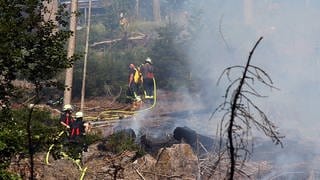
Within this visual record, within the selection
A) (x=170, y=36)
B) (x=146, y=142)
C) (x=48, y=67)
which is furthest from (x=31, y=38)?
(x=170, y=36)

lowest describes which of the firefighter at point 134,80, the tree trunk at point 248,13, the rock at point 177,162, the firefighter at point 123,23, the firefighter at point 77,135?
the rock at point 177,162

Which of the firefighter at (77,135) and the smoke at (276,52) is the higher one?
the smoke at (276,52)

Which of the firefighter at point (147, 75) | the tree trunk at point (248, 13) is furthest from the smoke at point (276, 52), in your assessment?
the firefighter at point (147, 75)

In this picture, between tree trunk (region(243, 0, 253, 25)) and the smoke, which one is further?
tree trunk (region(243, 0, 253, 25))

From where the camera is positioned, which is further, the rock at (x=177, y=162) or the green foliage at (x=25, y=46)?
the rock at (x=177, y=162)

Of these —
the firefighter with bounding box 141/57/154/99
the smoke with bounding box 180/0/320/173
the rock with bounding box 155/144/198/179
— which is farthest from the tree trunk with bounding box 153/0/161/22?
the rock with bounding box 155/144/198/179

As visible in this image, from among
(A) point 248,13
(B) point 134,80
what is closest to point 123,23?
(A) point 248,13

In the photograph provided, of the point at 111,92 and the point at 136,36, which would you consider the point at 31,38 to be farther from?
the point at 136,36

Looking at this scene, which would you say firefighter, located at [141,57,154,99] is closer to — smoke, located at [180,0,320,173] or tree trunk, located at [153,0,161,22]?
smoke, located at [180,0,320,173]

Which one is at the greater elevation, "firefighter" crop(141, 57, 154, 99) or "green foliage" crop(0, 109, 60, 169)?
"firefighter" crop(141, 57, 154, 99)

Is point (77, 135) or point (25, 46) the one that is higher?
point (25, 46)

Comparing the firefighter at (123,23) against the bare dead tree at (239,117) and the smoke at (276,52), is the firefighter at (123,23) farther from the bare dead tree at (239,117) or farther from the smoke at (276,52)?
the bare dead tree at (239,117)

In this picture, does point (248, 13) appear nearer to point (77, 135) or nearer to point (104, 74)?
point (104, 74)

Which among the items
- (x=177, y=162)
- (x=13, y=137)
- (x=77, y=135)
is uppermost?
(x=13, y=137)
